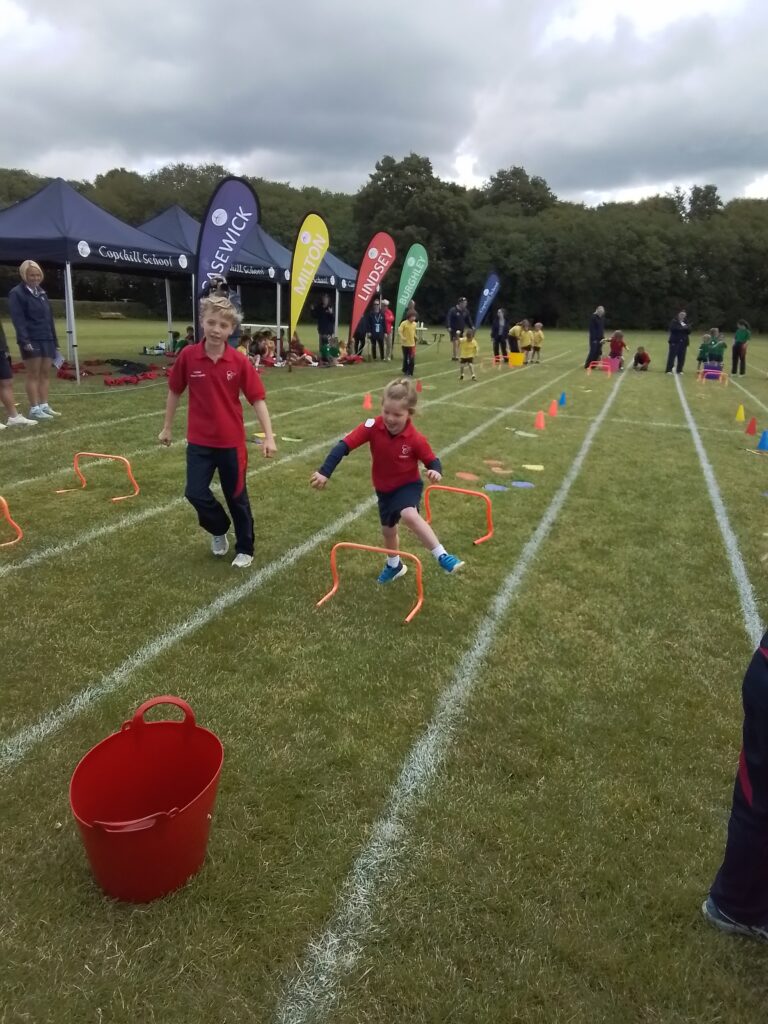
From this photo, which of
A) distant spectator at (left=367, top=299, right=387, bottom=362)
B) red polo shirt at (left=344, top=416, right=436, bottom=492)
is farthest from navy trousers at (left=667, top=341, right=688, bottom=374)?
red polo shirt at (left=344, top=416, right=436, bottom=492)

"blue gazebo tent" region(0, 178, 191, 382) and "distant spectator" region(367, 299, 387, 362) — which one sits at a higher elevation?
"blue gazebo tent" region(0, 178, 191, 382)

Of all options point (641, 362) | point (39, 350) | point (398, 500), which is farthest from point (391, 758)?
point (641, 362)

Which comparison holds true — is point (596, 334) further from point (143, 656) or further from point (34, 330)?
point (143, 656)

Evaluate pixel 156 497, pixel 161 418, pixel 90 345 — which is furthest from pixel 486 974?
pixel 90 345

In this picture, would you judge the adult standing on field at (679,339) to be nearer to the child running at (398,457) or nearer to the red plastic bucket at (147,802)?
the child running at (398,457)

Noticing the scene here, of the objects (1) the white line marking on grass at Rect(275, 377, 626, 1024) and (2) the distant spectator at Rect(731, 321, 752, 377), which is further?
(2) the distant spectator at Rect(731, 321, 752, 377)

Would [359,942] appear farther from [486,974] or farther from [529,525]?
[529,525]

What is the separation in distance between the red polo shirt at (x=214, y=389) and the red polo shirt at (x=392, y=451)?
845mm

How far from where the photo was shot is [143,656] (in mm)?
3932

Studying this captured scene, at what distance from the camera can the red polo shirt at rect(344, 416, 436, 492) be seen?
470cm

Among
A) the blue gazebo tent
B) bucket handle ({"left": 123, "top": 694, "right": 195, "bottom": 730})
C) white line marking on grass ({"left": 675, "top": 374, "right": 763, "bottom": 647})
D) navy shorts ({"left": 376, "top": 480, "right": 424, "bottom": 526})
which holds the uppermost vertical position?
the blue gazebo tent

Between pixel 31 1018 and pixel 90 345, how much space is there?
26.3 metres

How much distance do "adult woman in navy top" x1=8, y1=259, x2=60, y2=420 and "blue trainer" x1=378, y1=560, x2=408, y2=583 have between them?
297 inches

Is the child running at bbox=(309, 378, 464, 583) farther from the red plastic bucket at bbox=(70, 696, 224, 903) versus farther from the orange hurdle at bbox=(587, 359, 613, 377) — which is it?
the orange hurdle at bbox=(587, 359, 613, 377)
